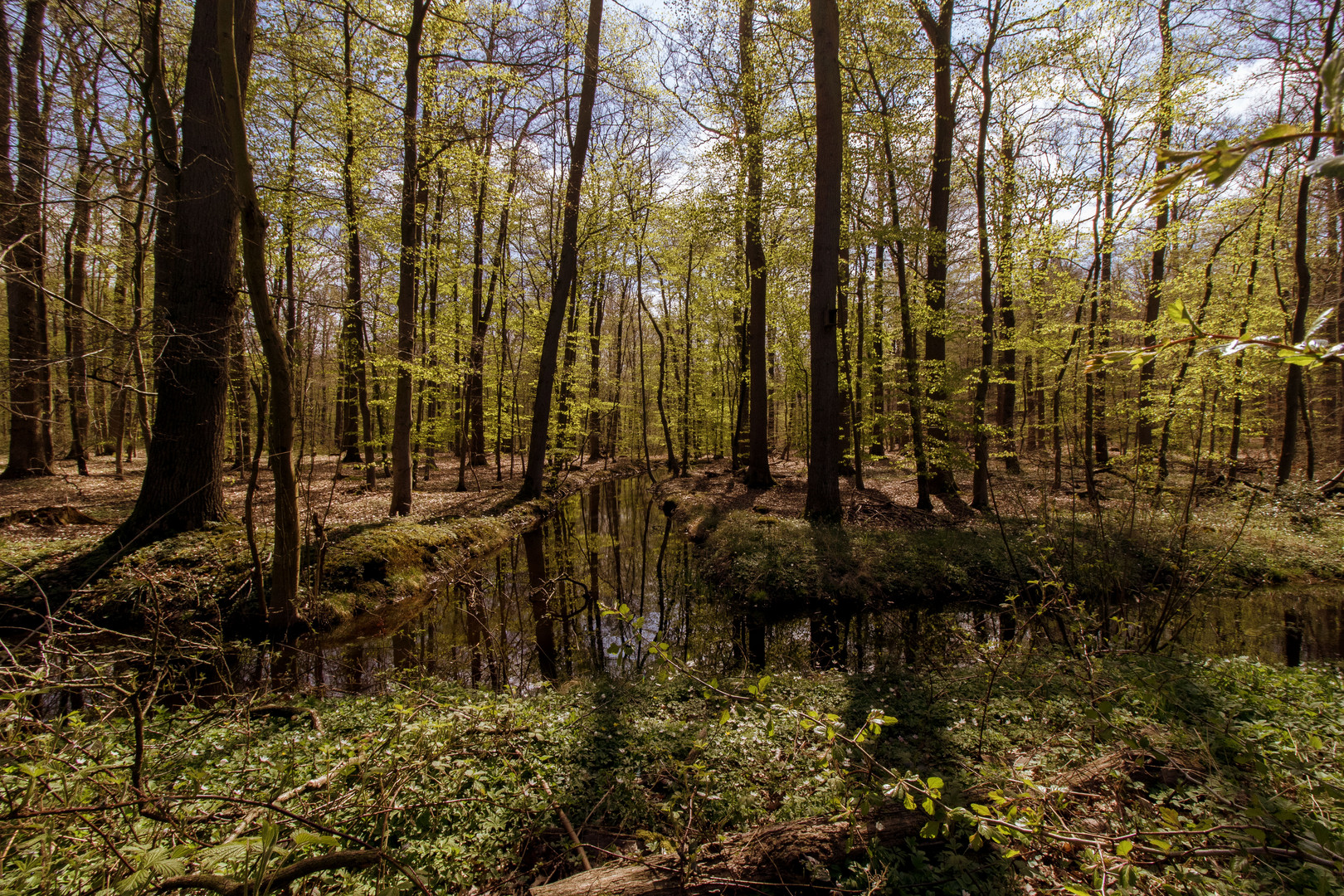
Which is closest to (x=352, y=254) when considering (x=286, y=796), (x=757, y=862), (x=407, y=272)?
(x=407, y=272)

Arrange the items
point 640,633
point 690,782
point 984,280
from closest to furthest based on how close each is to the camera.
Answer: point 690,782
point 640,633
point 984,280

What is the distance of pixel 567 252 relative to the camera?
41.3ft

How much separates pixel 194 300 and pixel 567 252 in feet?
23.7

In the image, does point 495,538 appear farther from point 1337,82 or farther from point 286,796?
point 1337,82

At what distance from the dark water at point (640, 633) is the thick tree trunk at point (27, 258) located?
11.9ft

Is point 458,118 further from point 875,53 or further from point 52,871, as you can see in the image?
point 52,871

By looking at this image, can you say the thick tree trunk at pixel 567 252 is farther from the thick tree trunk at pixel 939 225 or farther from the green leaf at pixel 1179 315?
the green leaf at pixel 1179 315

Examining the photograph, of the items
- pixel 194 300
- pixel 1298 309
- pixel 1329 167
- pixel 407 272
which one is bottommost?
pixel 1329 167

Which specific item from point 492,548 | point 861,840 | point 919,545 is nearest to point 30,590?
point 492,548

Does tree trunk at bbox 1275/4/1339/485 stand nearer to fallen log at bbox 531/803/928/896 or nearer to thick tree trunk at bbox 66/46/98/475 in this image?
fallen log at bbox 531/803/928/896

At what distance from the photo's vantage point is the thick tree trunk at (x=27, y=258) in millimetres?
5449

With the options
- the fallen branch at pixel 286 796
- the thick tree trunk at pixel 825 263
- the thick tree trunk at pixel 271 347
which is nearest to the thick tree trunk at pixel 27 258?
the thick tree trunk at pixel 271 347

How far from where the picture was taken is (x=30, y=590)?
6121mm

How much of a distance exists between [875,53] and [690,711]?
13163 mm
